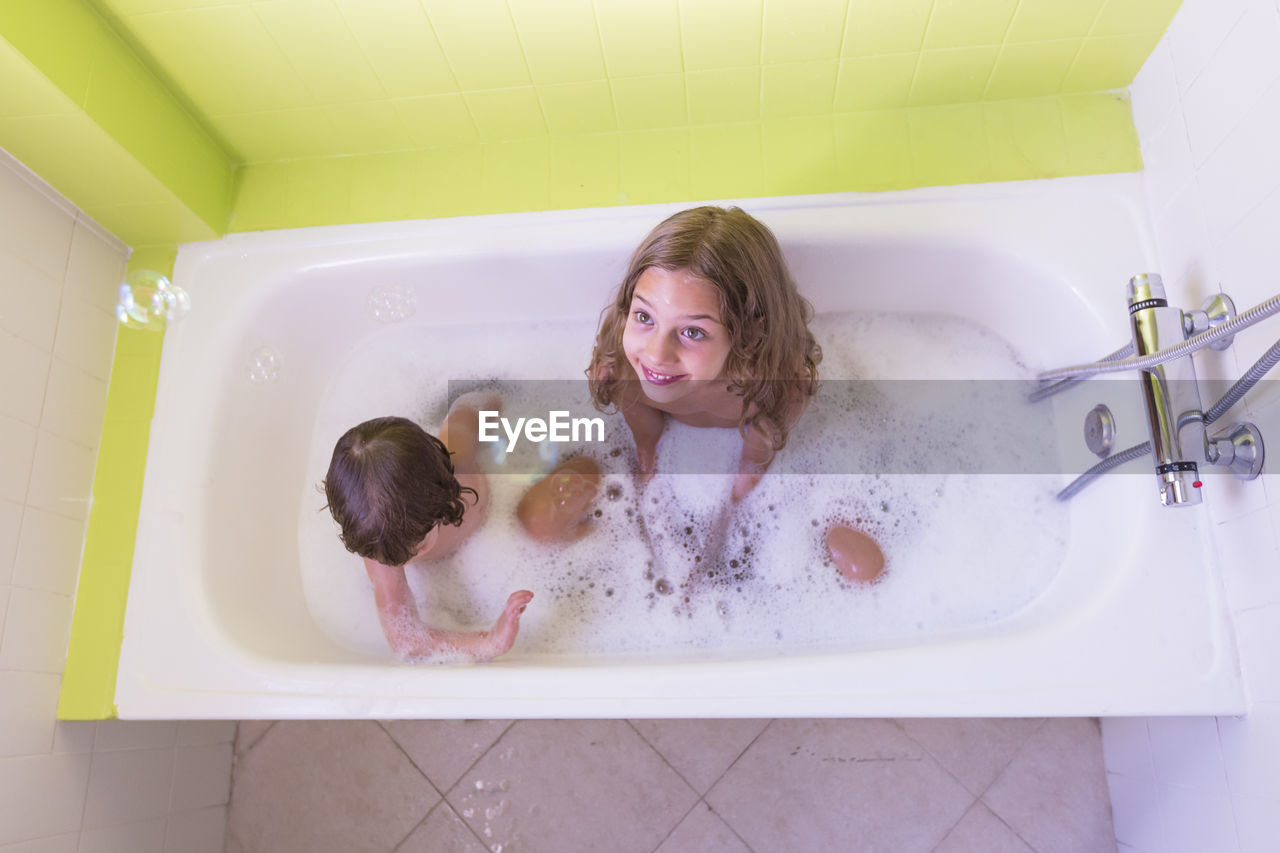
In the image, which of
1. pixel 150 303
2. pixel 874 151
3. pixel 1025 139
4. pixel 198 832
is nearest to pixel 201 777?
pixel 198 832

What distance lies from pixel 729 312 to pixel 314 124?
2.79ft

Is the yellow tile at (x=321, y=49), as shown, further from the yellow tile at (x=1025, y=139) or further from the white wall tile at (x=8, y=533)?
the yellow tile at (x=1025, y=139)

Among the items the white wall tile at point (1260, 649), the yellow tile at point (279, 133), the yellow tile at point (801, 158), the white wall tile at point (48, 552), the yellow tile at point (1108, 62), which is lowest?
the white wall tile at point (1260, 649)

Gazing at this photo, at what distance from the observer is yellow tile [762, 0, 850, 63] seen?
3.91 feet

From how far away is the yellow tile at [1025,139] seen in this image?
4.31 feet

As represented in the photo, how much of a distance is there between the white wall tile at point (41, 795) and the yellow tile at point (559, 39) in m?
1.35

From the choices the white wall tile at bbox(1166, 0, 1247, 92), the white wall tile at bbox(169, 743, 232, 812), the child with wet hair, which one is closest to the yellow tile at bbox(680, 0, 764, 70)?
the white wall tile at bbox(1166, 0, 1247, 92)

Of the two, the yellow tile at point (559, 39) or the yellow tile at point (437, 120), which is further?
the yellow tile at point (437, 120)

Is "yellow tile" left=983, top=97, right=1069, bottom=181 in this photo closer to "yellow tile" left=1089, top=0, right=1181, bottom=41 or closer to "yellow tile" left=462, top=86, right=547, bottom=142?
"yellow tile" left=1089, top=0, right=1181, bottom=41

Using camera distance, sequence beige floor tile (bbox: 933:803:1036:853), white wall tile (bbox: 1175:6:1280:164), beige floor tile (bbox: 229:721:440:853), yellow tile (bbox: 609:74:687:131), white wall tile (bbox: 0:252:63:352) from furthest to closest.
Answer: beige floor tile (bbox: 229:721:440:853)
beige floor tile (bbox: 933:803:1036:853)
yellow tile (bbox: 609:74:687:131)
white wall tile (bbox: 0:252:63:352)
white wall tile (bbox: 1175:6:1280:164)

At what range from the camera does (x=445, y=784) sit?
1.51 meters

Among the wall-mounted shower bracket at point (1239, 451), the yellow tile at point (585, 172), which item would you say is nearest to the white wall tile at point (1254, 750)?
the wall-mounted shower bracket at point (1239, 451)

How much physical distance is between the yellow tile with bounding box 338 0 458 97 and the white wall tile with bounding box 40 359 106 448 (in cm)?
72

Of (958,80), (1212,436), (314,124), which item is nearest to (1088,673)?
(1212,436)
